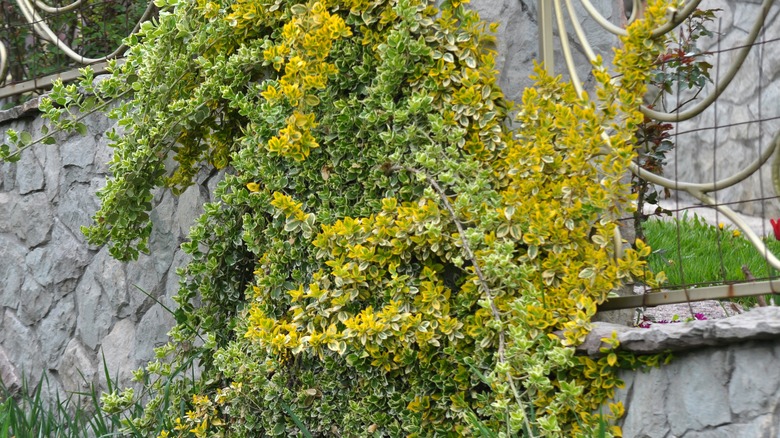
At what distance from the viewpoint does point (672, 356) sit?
206 centimetres

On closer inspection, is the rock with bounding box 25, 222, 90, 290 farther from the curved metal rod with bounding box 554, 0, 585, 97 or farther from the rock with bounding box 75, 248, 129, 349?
the curved metal rod with bounding box 554, 0, 585, 97

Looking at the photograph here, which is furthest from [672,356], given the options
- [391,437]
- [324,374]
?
[324,374]

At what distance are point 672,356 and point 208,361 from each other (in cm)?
144

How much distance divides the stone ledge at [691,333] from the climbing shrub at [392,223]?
0.04m

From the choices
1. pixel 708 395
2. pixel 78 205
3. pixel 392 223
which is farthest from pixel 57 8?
pixel 708 395

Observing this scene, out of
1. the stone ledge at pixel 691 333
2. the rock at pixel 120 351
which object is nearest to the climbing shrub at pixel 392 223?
the stone ledge at pixel 691 333

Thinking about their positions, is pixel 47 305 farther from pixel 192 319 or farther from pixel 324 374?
pixel 324 374

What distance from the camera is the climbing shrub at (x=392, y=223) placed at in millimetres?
2215

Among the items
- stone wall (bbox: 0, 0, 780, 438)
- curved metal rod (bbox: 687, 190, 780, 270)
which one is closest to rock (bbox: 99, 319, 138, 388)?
stone wall (bbox: 0, 0, 780, 438)

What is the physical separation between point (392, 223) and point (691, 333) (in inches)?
31.5

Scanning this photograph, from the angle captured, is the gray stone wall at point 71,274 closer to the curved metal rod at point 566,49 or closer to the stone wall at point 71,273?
the stone wall at point 71,273

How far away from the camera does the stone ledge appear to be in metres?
1.88

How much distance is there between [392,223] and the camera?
2369 mm

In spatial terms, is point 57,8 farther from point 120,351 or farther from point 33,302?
point 120,351
